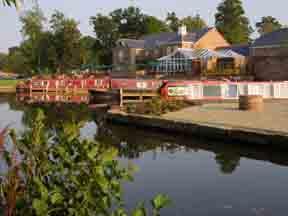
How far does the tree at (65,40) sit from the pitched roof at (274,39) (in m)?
25.3

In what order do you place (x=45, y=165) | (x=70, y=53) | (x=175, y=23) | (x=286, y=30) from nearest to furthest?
(x=45, y=165)
(x=286, y=30)
(x=70, y=53)
(x=175, y=23)

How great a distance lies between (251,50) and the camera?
5750 cm

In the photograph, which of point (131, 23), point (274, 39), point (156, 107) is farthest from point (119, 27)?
point (156, 107)

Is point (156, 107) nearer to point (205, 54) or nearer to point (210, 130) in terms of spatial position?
point (210, 130)

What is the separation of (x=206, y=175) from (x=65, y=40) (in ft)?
178

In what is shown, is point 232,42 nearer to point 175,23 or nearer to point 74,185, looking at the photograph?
Answer: point 175,23

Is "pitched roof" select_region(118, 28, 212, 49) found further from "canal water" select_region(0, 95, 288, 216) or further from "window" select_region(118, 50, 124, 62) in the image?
"canal water" select_region(0, 95, 288, 216)

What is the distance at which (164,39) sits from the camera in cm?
7512

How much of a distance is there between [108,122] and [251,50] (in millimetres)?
40467

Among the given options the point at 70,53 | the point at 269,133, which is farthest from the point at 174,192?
the point at 70,53

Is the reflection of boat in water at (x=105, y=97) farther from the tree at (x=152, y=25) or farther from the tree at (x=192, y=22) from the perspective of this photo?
the tree at (x=192, y=22)

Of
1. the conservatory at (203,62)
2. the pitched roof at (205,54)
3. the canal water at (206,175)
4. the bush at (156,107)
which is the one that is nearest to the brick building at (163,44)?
the conservatory at (203,62)

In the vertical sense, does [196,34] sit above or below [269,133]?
above

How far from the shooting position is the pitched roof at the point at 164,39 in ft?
236
